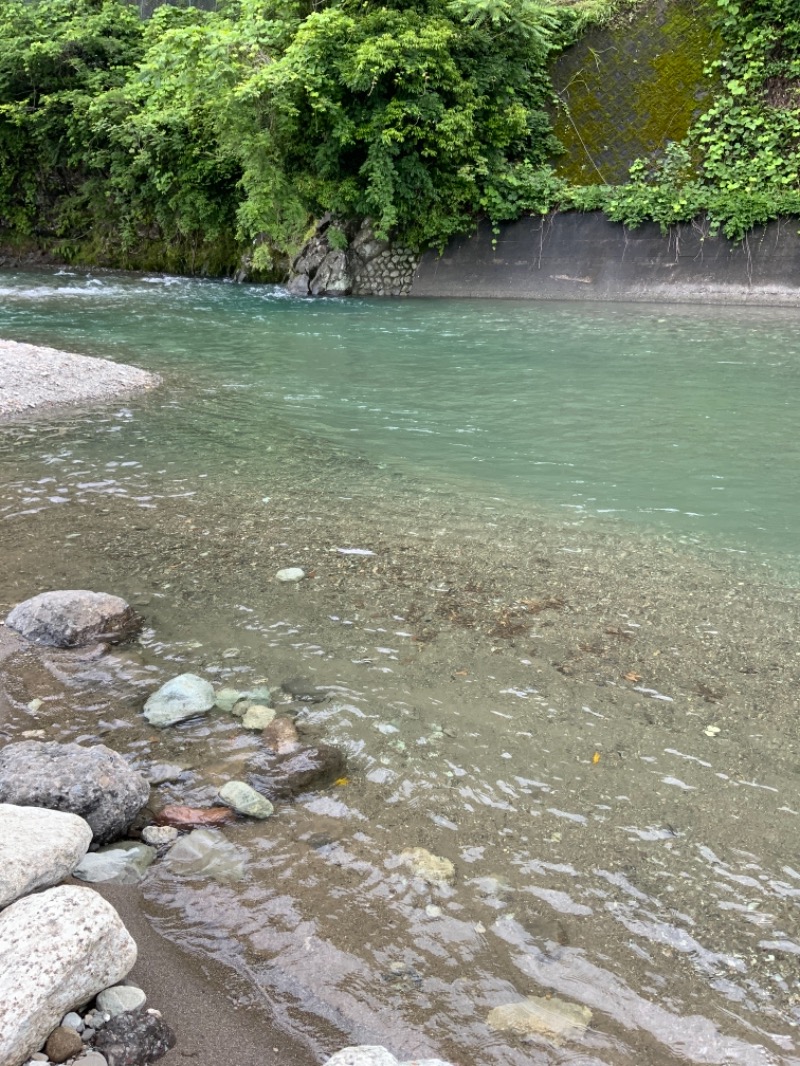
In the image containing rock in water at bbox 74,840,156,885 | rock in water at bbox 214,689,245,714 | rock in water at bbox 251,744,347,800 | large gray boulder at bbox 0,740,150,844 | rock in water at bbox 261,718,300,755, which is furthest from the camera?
rock in water at bbox 214,689,245,714

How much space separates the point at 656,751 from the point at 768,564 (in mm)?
2259

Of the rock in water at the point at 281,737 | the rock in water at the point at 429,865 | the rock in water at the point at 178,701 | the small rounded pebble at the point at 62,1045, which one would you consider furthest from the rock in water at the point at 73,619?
the small rounded pebble at the point at 62,1045

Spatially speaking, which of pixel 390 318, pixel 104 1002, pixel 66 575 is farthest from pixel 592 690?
pixel 390 318

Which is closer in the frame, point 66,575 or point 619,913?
point 619,913

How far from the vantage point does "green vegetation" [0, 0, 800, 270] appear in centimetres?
1672

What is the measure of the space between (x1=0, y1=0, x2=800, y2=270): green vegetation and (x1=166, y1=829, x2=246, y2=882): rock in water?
16.5 m

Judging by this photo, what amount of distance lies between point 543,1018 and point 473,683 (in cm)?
171

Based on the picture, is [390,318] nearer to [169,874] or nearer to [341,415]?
[341,415]

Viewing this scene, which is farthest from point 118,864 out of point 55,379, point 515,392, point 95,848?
point 55,379

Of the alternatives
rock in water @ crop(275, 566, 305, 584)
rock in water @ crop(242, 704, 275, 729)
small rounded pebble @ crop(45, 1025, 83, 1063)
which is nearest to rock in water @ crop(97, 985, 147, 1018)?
small rounded pebble @ crop(45, 1025, 83, 1063)

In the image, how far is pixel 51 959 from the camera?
6.57 ft

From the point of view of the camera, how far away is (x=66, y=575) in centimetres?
493

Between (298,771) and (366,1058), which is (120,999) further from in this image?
(298,771)

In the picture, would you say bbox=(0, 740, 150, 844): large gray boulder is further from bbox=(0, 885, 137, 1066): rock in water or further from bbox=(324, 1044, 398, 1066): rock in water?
bbox=(324, 1044, 398, 1066): rock in water
